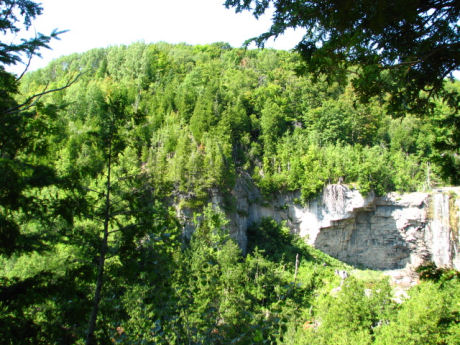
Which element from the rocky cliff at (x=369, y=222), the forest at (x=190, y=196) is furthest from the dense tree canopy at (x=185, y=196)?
the rocky cliff at (x=369, y=222)

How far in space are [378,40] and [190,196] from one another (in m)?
19.7

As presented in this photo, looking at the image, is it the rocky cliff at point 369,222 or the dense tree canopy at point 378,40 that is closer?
the dense tree canopy at point 378,40

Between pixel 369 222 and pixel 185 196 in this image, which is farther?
pixel 369 222

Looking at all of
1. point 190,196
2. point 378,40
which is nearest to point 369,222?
point 190,196

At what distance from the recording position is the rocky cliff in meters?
26.5

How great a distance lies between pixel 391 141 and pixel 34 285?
39669 millimetres

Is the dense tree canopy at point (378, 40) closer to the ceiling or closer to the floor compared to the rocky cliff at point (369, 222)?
closer to the ceiling

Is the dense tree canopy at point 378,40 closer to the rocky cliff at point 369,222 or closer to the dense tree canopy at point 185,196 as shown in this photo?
the dense tree canopy at point 185,196

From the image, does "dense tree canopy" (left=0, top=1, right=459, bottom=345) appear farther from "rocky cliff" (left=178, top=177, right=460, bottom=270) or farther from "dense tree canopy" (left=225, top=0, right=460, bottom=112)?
"rocky cliff" (left=178, top=177, right=460, bottom=270)

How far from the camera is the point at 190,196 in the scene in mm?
23375

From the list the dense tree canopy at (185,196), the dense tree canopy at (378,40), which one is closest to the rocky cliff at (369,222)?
the dense tree canopy at (185,196)

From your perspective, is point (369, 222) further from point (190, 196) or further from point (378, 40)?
point (378, 40)

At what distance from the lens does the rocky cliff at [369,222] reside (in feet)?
86.8

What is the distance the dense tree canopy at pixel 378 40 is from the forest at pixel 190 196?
366 millimetres
